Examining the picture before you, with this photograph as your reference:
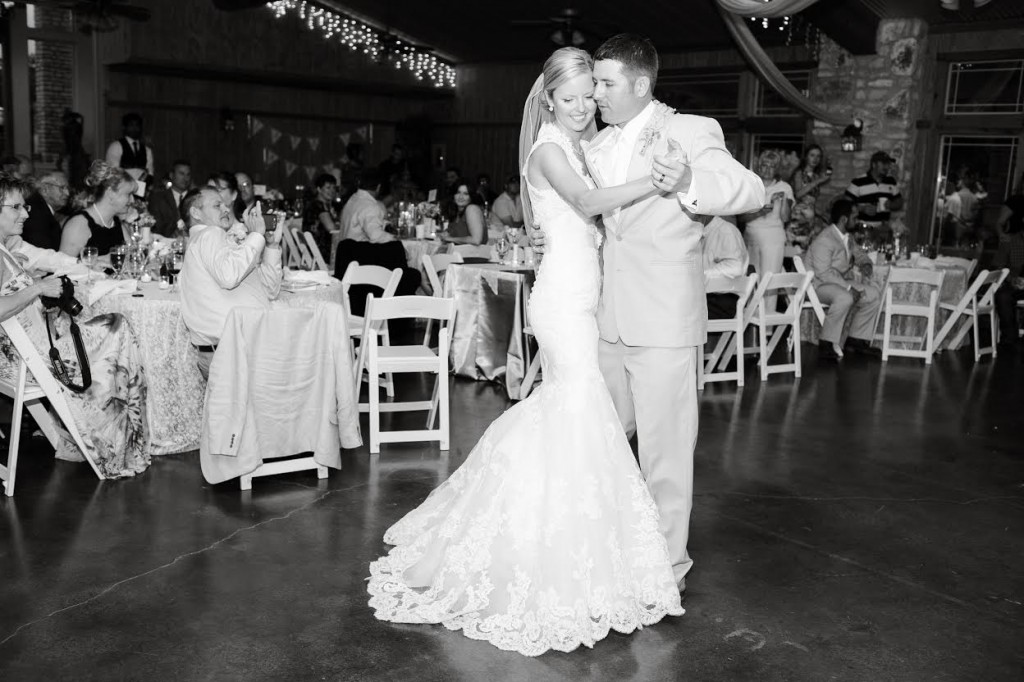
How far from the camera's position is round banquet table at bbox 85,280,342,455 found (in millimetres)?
4438

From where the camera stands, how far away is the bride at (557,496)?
9.12 ft

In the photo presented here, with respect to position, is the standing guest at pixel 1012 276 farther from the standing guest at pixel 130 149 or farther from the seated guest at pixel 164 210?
the standing guest at pixel 130 149

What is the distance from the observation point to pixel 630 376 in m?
2.98

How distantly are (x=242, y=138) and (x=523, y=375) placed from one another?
34.7 feet

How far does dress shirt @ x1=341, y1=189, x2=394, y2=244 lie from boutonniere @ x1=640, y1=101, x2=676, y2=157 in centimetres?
484

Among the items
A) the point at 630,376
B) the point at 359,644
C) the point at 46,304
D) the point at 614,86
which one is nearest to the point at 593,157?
the point at 614,86

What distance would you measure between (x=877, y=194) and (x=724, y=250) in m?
4.05

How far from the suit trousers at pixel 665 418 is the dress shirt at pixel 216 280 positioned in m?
1.82

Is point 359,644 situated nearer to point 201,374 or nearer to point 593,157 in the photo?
point 593,157

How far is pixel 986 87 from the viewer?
1026 cm

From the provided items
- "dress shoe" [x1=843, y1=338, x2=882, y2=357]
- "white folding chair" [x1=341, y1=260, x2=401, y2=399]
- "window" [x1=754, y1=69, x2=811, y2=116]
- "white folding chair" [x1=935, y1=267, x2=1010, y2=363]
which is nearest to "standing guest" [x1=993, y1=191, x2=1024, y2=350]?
"white folding chair" [x1=935, y1=267, x2=1010, y2=363]

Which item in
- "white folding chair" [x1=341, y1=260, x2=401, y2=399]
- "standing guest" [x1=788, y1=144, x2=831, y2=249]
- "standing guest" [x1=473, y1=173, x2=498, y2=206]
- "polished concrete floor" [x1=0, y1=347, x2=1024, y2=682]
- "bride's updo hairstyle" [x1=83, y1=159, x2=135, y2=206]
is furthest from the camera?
"standing guest" [x1=473, y1=173, x2=498, y2=206]

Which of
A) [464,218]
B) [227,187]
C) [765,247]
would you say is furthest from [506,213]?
[227,187]

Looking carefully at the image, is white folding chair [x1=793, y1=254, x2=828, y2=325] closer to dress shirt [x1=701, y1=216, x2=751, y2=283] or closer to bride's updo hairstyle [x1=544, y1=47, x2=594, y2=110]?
dress shirt [x1=701, y1=216, x2=751, y2=283]
